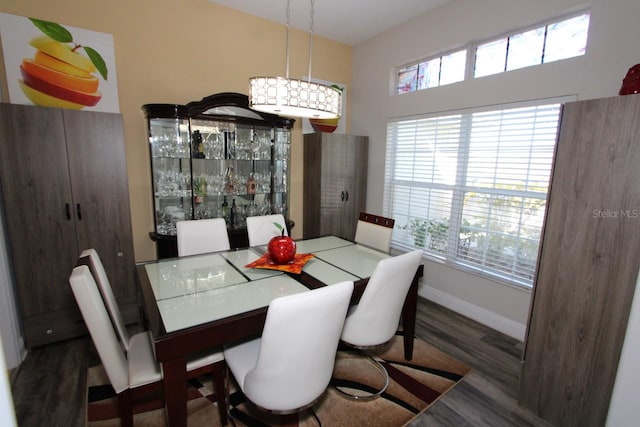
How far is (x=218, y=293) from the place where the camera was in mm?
1756

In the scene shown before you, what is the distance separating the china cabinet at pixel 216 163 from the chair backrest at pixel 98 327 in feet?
5.33

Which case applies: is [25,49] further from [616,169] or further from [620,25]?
[620,25]

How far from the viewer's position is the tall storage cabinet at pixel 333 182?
3834 millimetres

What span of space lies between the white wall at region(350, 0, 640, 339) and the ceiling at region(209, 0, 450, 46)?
156 mm

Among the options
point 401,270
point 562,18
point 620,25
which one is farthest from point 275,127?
point 620,25

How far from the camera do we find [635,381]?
0.75 meters

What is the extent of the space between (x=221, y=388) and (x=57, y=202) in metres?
1.97

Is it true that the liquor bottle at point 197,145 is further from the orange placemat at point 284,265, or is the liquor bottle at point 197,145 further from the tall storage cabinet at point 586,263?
the tall storage cabinet at point 586,263

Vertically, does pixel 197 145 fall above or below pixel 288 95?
below

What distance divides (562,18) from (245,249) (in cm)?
312

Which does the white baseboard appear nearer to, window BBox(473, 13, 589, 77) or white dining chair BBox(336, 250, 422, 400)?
white dining chair BBox(336, 250, 422, 400)

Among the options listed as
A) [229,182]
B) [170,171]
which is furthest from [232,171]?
[170,171]

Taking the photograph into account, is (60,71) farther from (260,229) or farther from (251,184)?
(260,229)

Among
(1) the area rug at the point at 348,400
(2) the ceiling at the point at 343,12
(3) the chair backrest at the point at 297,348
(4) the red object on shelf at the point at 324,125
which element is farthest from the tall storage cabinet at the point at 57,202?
(4) the red object on shelf at the point at 324,125
